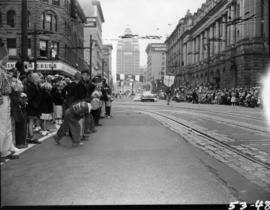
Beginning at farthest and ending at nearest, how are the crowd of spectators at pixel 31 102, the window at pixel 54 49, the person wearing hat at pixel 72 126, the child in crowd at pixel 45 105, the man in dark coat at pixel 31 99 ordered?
the child in crowd at pixel 45 105 → the man in dark coat at pixel 31 99 → the window at pixel 54 49 → the person wearing hat at pixel 72 126 → the crowd of spectators at pixel 31 102

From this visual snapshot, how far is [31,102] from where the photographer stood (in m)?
8.61

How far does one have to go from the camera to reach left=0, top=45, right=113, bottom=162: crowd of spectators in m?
3.06

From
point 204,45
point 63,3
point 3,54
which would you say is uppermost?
point 63,3

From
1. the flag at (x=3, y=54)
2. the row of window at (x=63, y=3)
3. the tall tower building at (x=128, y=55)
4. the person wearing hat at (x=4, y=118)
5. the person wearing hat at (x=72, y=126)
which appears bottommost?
the person wearing hat at (x=72, y=126)

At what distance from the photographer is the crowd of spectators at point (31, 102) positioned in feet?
10.1

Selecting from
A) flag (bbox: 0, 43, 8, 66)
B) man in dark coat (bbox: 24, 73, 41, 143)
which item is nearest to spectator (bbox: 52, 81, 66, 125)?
man in dark coat (bbox: 24, 73, 41, 143)

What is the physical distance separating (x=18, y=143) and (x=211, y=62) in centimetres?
343

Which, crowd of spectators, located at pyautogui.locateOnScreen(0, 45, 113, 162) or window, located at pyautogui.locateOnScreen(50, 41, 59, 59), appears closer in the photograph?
crowd of spectators, located at pyautogui.locateOnScreen(0, 45, 113, 162)

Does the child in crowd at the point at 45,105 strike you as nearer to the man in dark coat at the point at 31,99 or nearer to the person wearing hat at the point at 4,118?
the man in dark coat at the point at 31,99

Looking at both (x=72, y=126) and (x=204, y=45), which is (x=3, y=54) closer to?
(x=204, y=45)

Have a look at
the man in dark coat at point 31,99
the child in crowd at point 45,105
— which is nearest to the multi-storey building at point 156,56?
the man in dark coat at point 31,99

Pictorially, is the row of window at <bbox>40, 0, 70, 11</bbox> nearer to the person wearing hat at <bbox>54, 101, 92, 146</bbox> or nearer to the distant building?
the distant building

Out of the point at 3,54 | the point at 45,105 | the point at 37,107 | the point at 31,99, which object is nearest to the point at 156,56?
the point at 3,54

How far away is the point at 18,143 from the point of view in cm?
637
